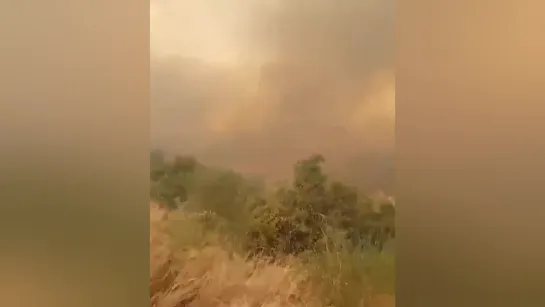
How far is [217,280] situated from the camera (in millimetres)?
1149

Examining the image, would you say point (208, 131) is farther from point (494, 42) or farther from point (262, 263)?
point (494, 42)

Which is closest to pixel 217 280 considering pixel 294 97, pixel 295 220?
pixel 295 220

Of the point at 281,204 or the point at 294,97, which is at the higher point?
the point at 294,97

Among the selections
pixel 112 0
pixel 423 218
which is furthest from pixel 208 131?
pixel 423 218

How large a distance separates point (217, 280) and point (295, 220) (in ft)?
0.71

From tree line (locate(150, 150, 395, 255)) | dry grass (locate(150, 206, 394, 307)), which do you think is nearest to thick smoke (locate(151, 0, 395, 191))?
tree line (locate(150, 150, 395, 255))

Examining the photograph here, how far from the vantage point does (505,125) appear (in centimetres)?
115

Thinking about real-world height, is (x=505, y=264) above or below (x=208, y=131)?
below

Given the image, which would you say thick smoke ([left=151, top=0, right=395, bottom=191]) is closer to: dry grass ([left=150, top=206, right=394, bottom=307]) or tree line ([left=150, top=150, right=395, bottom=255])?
tree line ([left=150, top=150, right=395, bottom=255])

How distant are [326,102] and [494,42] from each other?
1.29ft

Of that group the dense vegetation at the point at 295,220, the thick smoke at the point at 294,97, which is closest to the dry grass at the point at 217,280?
the dense vegetation at the point at 295,220

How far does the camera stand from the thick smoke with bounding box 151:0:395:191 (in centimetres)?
115

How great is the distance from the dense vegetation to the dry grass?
22 millimetres

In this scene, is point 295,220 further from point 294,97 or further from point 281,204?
point 294,97
